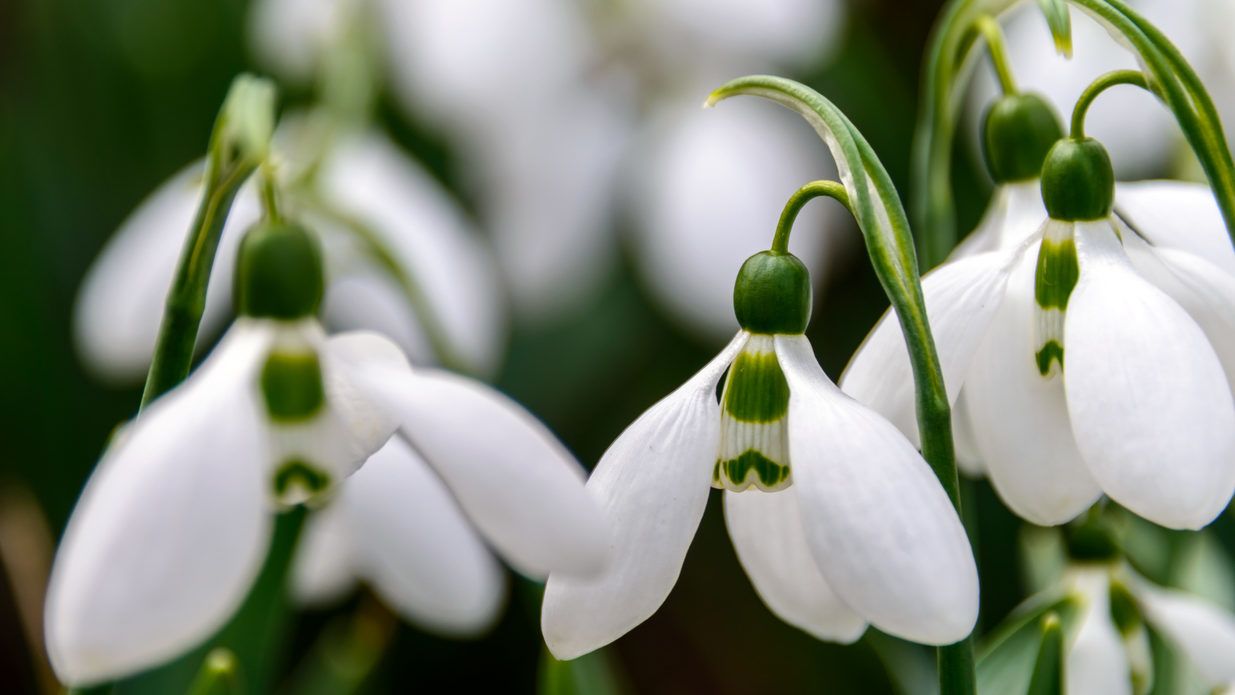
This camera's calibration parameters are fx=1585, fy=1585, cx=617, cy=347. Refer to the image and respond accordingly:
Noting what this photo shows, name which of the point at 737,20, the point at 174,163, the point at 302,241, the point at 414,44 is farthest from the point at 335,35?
the point at 302,241

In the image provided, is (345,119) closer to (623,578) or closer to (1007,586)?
(623,578)

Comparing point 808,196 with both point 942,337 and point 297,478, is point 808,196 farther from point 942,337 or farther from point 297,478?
point 297,478

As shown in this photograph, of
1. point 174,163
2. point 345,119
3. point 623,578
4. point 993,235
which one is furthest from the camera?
point 174,163

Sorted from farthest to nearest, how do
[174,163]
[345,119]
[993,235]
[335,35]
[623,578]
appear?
[174,163] → [335,35] → [345,119] → [993,235] → [623,578]

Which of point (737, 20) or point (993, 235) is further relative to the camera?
point (737, 20)

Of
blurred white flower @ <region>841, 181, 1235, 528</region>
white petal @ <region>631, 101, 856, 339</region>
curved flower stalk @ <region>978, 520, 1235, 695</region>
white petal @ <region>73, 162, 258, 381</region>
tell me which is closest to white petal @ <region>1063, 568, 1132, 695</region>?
curved flower stalk @ <region>978, 520, 1235, 695</region>

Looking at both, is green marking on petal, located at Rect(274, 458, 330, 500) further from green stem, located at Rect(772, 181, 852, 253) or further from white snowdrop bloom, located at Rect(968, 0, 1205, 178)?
white snowdrop bloom, located at Rect(968, 0, 1205, 178)
